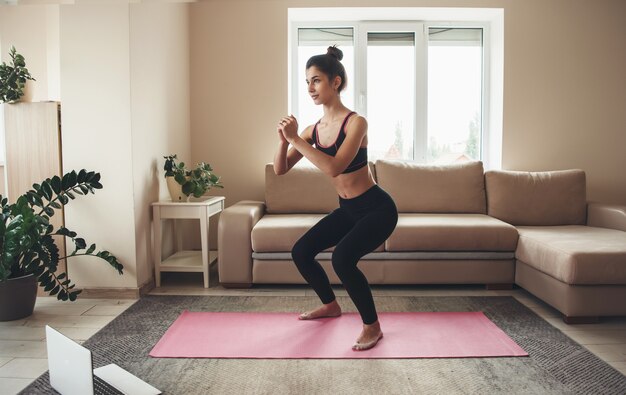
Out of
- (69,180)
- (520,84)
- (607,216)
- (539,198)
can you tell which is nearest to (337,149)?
(69,180)

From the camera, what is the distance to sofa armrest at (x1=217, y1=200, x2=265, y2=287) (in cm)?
329

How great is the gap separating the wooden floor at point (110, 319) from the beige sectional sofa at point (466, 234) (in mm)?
82

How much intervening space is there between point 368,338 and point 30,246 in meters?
1.79

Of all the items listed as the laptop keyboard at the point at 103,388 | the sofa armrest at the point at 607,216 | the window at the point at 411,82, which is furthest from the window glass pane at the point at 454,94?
the laptop keyboard at the point at 103,388

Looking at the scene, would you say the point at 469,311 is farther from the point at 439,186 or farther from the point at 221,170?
the point at 221,170

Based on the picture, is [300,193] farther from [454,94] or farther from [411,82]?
[454,94]

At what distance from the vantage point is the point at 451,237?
3.22 m

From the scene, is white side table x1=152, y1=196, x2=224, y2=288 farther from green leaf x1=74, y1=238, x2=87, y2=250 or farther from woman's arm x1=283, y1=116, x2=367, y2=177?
woman's arm x1=283, y1=116, x2=367, y2=177

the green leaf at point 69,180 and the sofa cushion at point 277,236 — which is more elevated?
the green leaf at point 69,180

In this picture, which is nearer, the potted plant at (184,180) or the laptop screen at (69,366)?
the laptop screen at (69,366)

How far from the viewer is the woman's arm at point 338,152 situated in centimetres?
212

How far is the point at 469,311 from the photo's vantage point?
9.36 feet

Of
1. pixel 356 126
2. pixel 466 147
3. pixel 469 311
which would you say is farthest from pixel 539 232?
pixel 356 126

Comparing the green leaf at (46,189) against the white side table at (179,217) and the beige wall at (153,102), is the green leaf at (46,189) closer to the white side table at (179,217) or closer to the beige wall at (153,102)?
the beige wall at (153,102)
